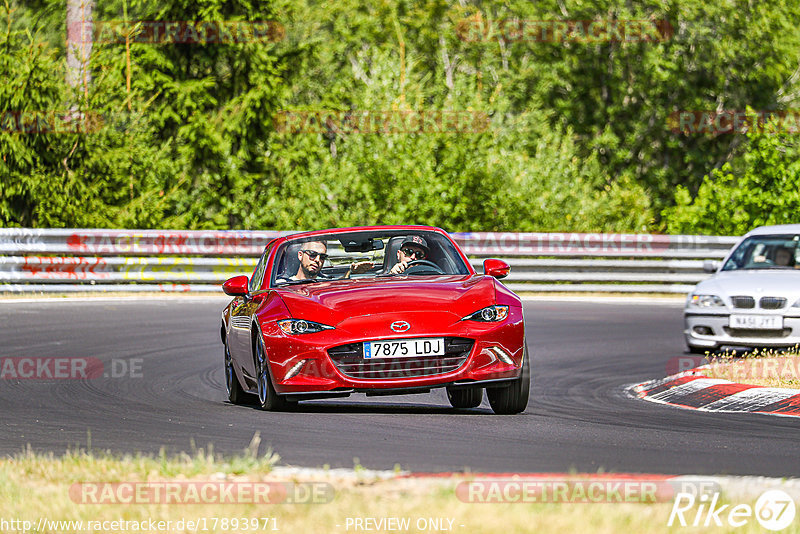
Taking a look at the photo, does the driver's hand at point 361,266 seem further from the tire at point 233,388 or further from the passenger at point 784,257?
the passenger at point 784,257

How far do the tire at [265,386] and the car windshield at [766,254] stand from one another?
8.02 metres

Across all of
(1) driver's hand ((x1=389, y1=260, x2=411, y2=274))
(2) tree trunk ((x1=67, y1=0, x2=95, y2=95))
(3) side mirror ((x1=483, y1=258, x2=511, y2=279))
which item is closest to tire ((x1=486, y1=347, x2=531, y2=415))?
(3) side mirror ((x1=483, y1=258, x2=511, y2=279))

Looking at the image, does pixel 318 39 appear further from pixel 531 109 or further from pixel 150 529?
pixel 150 529

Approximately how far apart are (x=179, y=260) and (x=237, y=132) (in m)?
11.2

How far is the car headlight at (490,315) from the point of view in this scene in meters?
9.55

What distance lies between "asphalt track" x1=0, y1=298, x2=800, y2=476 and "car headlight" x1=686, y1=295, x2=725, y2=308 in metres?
0.62

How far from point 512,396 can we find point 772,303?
613cm

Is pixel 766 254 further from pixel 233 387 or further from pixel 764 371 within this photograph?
pixel 233 387

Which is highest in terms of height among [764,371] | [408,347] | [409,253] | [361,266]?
[409,253]

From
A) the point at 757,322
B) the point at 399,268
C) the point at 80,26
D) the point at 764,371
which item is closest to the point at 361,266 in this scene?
the point at 399,268

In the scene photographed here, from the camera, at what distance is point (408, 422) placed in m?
9.55

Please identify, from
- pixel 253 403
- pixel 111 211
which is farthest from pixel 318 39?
pixel 253 403

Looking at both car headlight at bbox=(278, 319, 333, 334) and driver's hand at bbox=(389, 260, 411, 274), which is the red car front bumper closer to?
car headlight at bbox=(278, 319, 333, 334)

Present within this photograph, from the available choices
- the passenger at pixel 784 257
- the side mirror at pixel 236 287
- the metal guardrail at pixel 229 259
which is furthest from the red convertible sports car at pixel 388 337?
the metal guardrail at pixel 229 259
